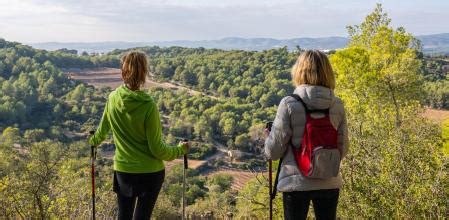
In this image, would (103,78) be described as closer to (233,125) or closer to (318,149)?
(233,125)

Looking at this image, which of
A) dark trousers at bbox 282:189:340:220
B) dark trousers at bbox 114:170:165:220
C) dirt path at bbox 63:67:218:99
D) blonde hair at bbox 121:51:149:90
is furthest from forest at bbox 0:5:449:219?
dirt path at bbox 63:67:218:99

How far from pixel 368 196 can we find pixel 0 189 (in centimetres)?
455

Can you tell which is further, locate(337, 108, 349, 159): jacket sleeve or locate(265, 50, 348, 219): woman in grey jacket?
locate(337, 108, 349, 159): jacket sleeve

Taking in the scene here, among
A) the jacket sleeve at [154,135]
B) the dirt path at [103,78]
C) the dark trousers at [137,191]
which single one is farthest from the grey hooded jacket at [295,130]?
the dirt path at [103,78]

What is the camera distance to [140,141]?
3.00 metres

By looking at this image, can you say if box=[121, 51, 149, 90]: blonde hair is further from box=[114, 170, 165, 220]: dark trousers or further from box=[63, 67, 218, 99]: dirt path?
box=[63, 67, 218, 99]: dirt path

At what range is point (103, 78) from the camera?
282ft

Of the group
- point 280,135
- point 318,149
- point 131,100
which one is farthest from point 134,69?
point 318,149

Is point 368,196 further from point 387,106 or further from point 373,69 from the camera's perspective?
point 373,69

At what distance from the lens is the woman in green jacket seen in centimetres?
294

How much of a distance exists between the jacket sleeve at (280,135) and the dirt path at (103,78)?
7655 centimetres

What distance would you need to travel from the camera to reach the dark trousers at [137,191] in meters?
3.02

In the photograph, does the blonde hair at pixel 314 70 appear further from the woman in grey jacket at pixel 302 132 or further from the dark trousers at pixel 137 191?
the dark trousers at pixel 137 191

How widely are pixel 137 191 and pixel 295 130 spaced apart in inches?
46.0
